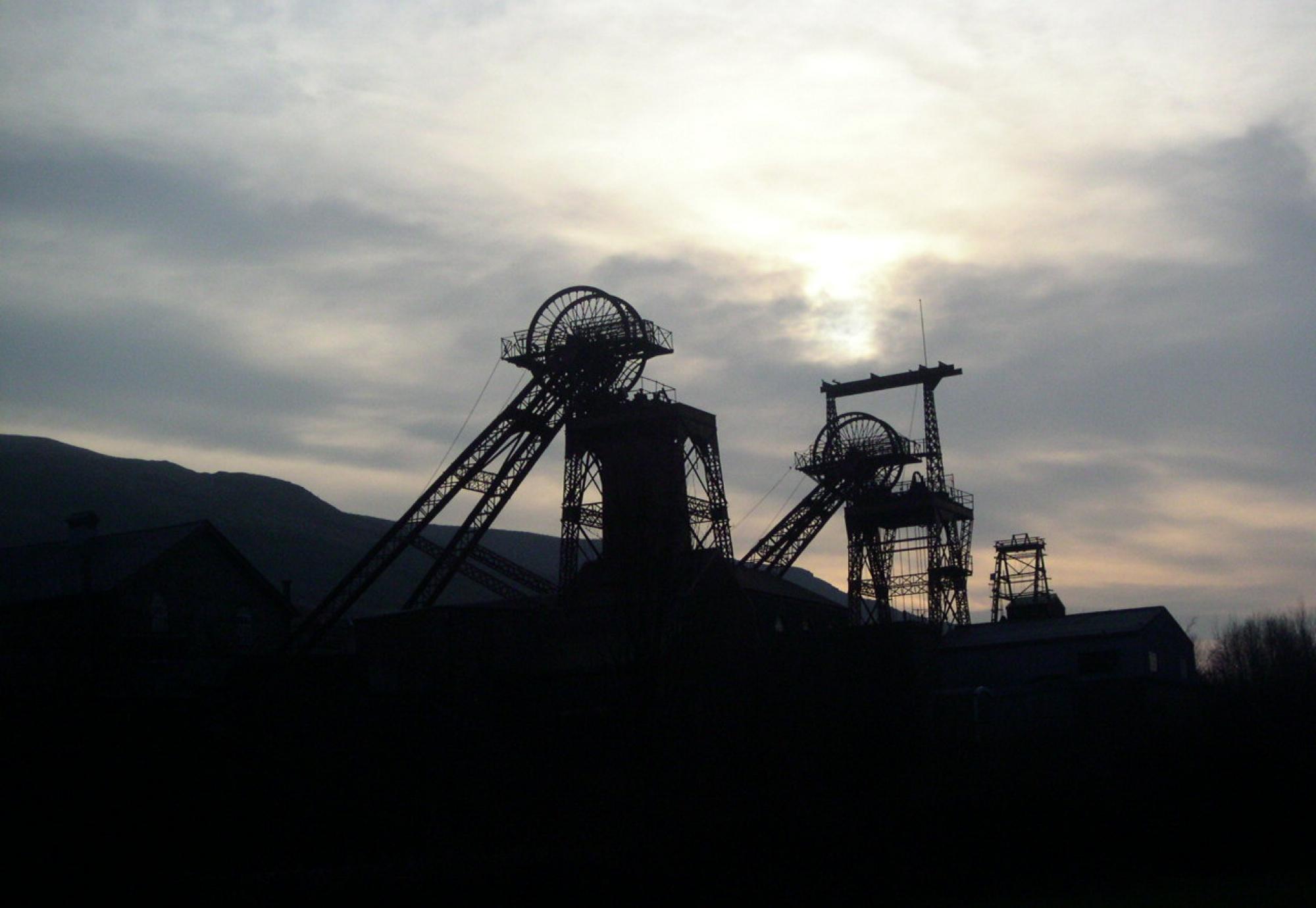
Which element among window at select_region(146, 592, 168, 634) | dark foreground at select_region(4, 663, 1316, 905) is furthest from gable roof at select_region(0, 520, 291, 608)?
dark foreground at select_region(4, 663, 1316, 905)

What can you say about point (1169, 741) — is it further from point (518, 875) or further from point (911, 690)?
point (518, 875)

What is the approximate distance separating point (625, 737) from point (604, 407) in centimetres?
1931

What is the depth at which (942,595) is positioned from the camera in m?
56.6

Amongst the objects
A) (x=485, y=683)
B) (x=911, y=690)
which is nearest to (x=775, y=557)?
(x=485, y=683)

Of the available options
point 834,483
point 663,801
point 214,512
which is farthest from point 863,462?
point 214,512

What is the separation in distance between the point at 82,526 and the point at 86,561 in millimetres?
2083

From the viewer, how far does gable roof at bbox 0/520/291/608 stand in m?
41.3

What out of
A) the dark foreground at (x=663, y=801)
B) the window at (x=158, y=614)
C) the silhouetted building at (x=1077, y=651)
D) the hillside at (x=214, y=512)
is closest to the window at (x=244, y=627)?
the window at (x=158, y=614)

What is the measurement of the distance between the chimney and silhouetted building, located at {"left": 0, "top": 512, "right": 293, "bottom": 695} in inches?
1.7

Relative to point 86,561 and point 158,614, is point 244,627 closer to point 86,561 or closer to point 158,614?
point 158,614

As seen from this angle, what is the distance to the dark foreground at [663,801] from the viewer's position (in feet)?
75.8

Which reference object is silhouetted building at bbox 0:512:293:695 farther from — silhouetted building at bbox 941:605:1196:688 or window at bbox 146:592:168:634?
silhouetted building at bbox 941:605:1196:688

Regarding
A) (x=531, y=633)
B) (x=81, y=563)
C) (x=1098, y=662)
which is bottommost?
(x=1098, y=662)

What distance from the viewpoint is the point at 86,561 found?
139 ft
